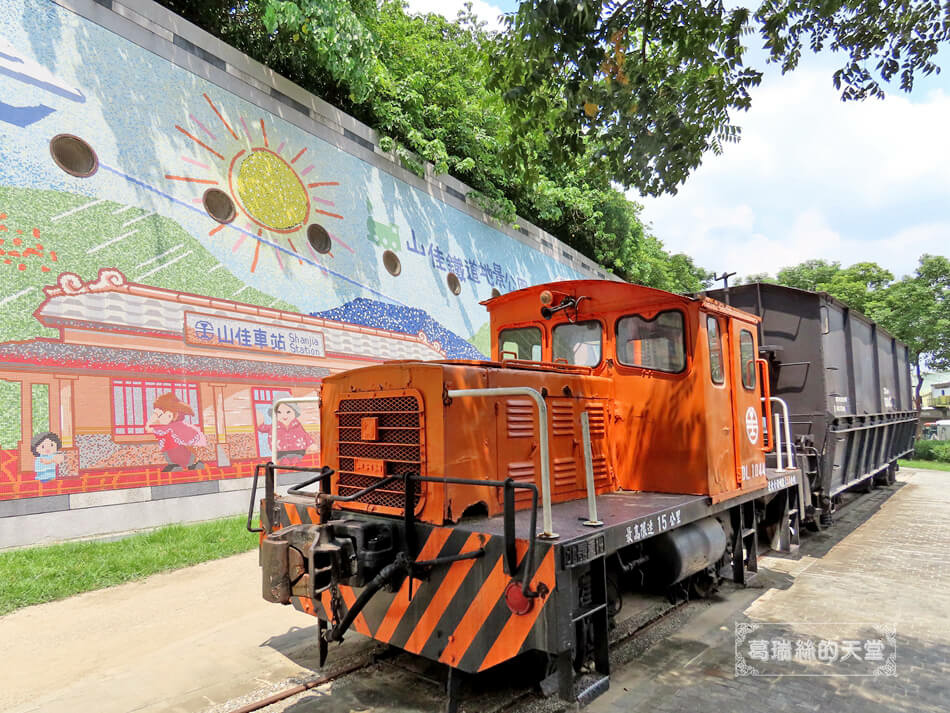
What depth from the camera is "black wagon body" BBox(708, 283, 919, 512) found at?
7.90 meters

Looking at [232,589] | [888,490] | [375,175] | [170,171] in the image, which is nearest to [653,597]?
[232,589]

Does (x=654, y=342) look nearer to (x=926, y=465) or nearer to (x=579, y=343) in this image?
(x=579, y=343)

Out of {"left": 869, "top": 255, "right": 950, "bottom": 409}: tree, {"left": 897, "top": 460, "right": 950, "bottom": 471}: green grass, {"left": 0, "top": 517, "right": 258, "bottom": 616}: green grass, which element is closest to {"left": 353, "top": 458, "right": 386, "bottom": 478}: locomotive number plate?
{"left": 0, "top": 517, "right": 258, "bottom": 616}: green grass

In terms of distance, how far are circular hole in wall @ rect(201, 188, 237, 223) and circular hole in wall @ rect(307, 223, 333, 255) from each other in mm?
1361

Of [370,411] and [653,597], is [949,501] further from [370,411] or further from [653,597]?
[370,411]

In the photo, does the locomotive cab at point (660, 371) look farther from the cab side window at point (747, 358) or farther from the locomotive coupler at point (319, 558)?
the locomotive coupler at point (319, 558)

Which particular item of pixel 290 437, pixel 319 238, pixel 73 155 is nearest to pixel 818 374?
A: pixel 290 437

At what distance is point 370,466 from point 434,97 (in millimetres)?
12016

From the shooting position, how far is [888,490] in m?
12.9

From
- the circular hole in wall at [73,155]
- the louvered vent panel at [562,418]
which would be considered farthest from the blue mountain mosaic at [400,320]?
the louvered vent panel at [562,418]

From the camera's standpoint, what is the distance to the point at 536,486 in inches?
120

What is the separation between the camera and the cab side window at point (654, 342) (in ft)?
15.9

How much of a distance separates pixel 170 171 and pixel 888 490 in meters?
15.2

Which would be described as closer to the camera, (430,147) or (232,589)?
(232,589)
